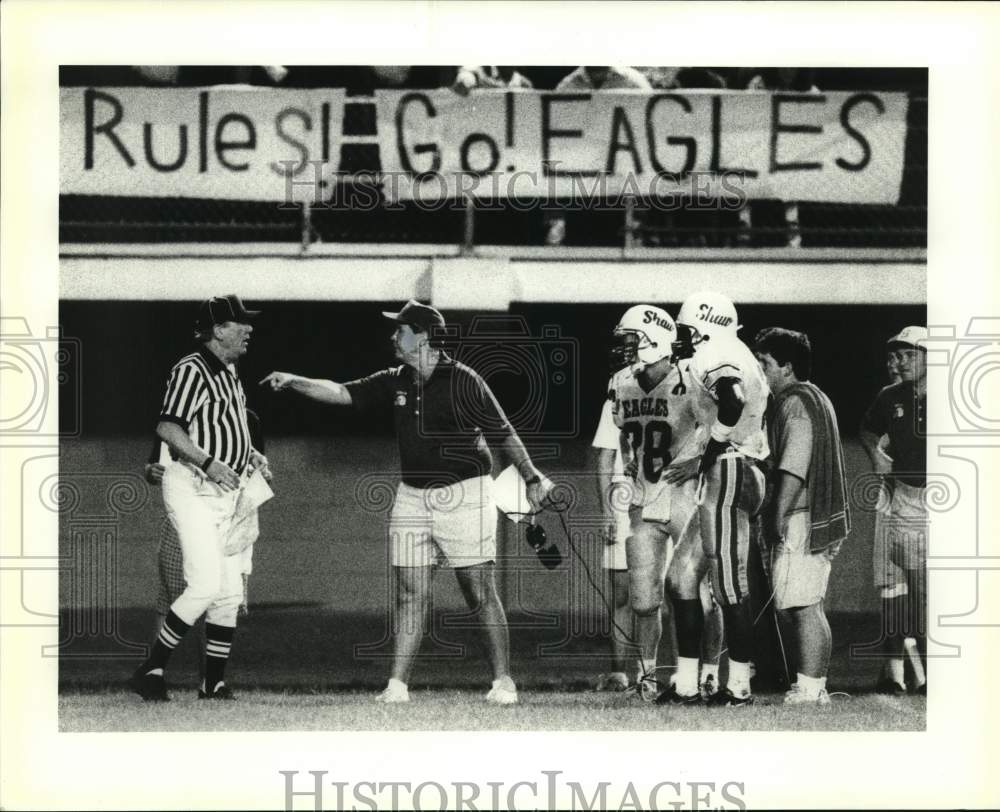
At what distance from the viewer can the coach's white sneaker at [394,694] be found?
29.3 feet

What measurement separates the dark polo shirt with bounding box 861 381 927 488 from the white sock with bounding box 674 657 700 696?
1312mm

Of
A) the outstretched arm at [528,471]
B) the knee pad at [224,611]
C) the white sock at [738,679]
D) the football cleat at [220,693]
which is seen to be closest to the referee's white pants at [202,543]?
the knee pad at [224,611]

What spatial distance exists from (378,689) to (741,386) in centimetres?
221

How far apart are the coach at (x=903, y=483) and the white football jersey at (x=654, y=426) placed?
85 centimetres

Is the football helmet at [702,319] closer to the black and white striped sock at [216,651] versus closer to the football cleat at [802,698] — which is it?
the football cleat at [802,698]

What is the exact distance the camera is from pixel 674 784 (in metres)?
8.75

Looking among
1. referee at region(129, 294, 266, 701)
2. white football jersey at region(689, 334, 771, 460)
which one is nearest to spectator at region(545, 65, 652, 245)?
white football jersey at region(689, 334, 771, 460)

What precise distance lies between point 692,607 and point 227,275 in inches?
105

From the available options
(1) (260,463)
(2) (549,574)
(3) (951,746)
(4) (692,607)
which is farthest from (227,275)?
(3) (951,746)

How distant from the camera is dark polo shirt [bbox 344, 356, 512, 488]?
899cm

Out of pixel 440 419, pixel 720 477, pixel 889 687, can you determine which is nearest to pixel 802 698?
pixel 889 687

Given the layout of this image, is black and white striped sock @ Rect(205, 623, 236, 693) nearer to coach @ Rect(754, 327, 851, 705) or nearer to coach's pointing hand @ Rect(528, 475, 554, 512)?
coach's pointing hand @ Rect(528, 475, 554, 512)

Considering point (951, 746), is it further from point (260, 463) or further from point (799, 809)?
point (260, 463)
